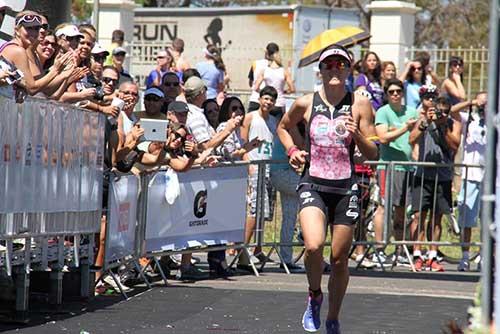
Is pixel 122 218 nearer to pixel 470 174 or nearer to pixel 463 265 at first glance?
pixel 463 265

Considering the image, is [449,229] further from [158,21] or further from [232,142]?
[158,21]

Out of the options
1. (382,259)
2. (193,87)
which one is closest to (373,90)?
(382,259)

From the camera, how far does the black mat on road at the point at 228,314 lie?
34.3 ft

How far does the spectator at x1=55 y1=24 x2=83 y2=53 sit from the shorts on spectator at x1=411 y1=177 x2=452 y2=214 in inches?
198

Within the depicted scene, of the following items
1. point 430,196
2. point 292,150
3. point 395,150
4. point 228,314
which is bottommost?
point 228,314

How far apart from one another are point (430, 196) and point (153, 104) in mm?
4015

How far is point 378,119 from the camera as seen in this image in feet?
54.6

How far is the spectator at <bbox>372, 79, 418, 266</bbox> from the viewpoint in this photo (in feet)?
52.8

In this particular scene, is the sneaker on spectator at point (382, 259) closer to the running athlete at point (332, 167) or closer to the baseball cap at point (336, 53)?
the running athlete at point (332, 167)

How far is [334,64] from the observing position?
33.2 ft

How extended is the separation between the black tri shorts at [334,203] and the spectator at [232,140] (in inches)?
186

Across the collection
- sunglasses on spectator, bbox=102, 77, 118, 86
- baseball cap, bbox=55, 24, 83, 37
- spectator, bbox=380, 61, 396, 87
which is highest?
spectator, bbox=380, 61, 396, 87

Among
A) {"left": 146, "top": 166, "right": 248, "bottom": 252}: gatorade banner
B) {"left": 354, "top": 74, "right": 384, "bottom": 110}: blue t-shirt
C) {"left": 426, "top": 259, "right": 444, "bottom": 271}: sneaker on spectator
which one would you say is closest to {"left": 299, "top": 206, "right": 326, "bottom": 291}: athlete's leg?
{"left": 146, "top": 166, "right": 248, "bottom": 252}: gatorade banner

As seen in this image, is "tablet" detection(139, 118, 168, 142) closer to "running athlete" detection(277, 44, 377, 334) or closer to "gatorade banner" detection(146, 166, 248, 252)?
"gatorade banner" detection(146, 166, 248, 252)
